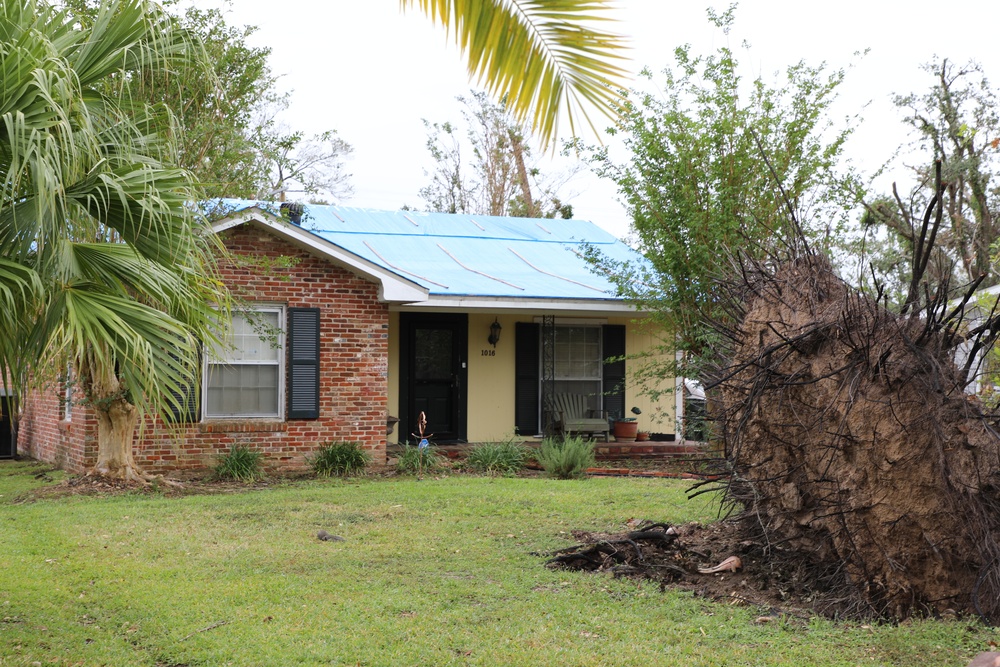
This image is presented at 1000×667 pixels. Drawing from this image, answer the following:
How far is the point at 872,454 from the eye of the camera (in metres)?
5.38

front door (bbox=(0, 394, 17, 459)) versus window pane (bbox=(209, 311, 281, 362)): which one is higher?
window pane (bbox=(209, 311, 281, 362))

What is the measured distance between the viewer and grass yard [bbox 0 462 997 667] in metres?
4.81

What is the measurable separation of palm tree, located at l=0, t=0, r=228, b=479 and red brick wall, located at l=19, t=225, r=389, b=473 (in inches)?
249

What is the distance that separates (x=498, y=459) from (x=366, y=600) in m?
7.17

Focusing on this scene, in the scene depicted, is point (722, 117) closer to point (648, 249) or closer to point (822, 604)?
point (648, 249)

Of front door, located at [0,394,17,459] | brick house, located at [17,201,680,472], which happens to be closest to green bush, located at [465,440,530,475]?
brick house, located at [17,201,680,472]

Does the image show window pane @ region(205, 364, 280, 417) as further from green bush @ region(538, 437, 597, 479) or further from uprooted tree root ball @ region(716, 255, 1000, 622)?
uprooted tree root ball @ region(716, 255, 1000, 622)

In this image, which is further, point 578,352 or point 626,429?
point 578,352

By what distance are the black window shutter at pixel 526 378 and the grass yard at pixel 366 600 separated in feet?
19.6

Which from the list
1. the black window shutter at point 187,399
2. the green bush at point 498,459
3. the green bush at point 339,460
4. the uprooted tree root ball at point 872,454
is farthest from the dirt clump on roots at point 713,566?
the green bush at point 339,460

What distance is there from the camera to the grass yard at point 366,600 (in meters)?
4.81

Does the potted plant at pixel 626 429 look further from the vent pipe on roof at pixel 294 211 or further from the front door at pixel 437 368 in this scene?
the vent pipe on roof at pixel 294 211

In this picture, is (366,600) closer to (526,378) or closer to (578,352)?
(526,378)

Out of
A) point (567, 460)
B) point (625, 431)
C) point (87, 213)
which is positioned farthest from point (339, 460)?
point (87, 213)
